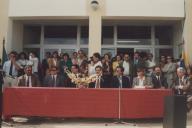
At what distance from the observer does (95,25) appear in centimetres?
1545

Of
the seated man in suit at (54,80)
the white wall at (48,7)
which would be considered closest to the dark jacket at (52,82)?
the seated man in suit at (54,80)

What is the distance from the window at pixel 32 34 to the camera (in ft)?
59.8

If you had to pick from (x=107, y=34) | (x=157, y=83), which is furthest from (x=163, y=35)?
(x=157, y=83)

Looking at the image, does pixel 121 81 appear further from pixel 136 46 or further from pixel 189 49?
pixel 136 46

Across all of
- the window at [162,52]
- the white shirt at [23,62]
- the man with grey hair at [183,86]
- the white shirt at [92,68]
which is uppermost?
the window at [162,52]

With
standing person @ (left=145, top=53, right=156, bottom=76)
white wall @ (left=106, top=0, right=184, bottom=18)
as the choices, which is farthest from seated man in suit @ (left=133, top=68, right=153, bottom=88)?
white wall @ (left=106, top=0, right=184, bottom=18)

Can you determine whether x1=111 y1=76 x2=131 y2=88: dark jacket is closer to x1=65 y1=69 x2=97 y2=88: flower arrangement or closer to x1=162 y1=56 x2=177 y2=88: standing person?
x1=65 y1=69 x2=97 y2=88: flower arrangement

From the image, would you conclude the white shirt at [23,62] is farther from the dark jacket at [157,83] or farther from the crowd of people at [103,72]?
the dark jacket at [157,83]

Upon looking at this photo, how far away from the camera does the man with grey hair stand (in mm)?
11758

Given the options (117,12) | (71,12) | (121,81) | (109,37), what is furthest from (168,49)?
(121,81)

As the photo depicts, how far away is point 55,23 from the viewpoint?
59.1 ft

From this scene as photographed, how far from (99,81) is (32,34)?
7.41 meters

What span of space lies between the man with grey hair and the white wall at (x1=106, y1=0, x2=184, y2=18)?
387 centimetres

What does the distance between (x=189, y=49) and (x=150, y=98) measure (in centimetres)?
483
